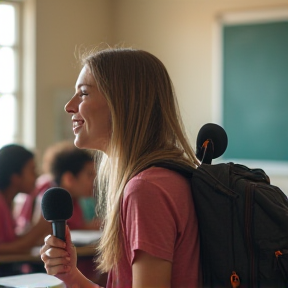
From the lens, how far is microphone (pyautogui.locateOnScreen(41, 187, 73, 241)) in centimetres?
140

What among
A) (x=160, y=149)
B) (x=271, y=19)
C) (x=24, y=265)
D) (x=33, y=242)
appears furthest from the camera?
(x=271, y=19)

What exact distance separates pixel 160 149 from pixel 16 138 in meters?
4.95

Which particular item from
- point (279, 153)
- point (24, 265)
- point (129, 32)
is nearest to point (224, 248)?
point (24, 265)

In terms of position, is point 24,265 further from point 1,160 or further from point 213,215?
point 213,215

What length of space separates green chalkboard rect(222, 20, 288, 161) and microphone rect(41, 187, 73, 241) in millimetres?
4666

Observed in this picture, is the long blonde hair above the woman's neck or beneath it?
above

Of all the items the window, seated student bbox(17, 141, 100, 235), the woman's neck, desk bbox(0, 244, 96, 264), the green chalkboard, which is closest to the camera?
desk bbox(0, 244, 96, 264)

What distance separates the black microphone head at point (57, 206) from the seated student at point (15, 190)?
86.7 inches

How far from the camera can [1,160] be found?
3797 millimetres

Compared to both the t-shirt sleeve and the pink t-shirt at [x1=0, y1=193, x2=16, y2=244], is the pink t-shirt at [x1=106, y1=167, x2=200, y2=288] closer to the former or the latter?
the t-shirt sleeve

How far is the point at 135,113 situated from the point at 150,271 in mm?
341

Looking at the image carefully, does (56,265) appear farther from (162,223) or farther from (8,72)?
(8,72)

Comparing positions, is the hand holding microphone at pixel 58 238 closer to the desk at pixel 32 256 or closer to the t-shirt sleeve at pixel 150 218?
the t-shirt sleeve at pixel 150 218

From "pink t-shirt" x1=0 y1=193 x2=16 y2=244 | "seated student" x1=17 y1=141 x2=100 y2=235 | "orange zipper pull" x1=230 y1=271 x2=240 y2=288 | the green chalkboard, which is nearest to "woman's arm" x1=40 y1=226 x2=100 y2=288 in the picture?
"orange zipper pull" x1=230 y1=271 x2=240 y2=288
